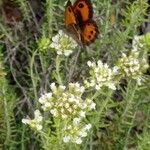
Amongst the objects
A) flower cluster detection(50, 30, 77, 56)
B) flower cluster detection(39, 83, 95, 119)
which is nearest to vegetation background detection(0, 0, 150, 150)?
flower cluster detection(50, 30, 77, 56)

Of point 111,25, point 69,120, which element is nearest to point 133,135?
point 111,25

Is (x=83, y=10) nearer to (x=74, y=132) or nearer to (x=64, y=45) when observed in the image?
(x=64, y=45)

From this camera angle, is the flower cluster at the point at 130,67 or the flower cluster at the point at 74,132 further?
the flower cluster at the point at 130,67

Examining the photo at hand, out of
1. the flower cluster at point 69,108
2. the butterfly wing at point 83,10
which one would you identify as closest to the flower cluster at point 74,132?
the flower cluster at point 69,108

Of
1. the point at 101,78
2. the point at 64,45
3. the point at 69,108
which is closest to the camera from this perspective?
the point at 69,108

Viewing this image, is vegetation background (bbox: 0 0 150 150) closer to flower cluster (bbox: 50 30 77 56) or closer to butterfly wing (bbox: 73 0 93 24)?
flower cluster (bbox: 50 30 77 56)

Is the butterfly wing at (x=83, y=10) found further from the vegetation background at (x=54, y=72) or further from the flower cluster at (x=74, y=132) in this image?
the flower cluster at (x=74, y=132)

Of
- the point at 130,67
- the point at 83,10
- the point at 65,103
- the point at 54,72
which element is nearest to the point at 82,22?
the point at 83,10

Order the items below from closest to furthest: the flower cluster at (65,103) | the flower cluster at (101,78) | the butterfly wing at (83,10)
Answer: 1. the flower cluster at (65,103)
2. the flower cluster at (101,78)
3. the butterfly wing at (83,10)
